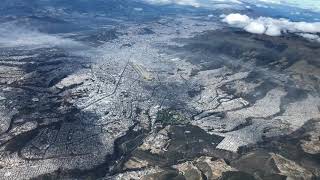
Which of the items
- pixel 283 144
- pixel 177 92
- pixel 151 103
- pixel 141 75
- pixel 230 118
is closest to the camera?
pixel 283 144

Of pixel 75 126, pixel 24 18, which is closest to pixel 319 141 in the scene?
pixel 75 126

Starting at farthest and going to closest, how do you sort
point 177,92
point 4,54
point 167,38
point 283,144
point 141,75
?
point 167,38 → point 4,54 → point 141,75 → point 177,92 → point 283,144

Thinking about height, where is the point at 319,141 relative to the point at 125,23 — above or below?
above

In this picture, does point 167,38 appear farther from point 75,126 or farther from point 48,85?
point 75,126

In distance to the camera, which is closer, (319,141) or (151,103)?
(319,141)

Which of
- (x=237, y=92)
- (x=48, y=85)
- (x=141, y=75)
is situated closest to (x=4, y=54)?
(x=48, y=85)

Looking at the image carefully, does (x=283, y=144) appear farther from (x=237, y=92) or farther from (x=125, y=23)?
(x=125, y=23)
